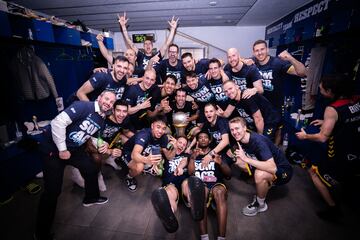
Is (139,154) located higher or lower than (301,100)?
lower

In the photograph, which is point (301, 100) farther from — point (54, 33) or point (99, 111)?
point (54, 33)

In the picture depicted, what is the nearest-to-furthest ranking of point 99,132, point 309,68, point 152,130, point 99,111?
point 99,111 < point 99,132 < point 152,130 < point 309,68

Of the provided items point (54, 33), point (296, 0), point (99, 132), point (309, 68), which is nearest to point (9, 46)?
point (54, 33)

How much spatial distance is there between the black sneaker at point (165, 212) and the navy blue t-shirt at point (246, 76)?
7.00ft

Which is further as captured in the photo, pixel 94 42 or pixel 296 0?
pixel 94 42

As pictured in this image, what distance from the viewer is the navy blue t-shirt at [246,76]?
288 cm

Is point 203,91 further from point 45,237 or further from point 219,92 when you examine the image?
point 45,237

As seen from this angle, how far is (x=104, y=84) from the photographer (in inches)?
112

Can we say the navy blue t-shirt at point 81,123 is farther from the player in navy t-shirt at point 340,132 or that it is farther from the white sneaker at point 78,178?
the player in navy t-shirt at point 340,132

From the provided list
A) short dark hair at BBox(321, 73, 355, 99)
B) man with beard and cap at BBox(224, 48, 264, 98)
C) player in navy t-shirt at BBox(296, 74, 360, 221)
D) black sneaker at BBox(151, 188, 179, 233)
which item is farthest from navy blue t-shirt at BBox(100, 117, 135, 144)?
short dark hair at BBox(321, 73, 355, 99)

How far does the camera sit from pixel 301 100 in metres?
4.00

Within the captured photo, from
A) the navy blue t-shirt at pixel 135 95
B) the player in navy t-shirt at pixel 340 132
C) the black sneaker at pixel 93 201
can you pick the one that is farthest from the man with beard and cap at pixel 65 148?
the player in navy t-shirt at pixel 340 132

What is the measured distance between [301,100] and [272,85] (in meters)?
1.41

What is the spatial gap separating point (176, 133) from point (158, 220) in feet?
5.53
